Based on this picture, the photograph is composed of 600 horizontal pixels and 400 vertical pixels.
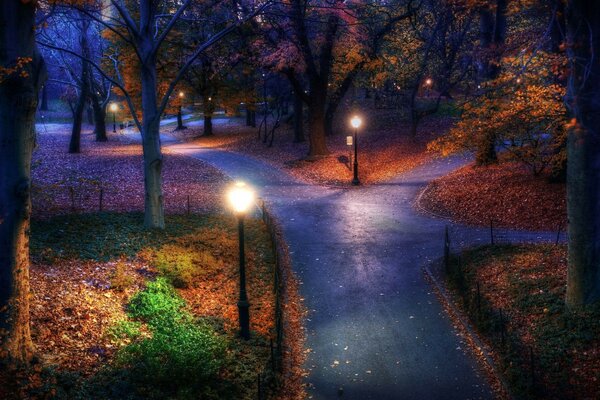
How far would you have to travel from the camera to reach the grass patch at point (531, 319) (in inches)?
305

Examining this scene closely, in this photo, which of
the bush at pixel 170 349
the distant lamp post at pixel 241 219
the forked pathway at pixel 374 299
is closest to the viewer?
the bush at pixel 170 349

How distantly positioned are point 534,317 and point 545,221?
7867 mm

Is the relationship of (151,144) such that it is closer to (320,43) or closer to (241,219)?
(241,219)

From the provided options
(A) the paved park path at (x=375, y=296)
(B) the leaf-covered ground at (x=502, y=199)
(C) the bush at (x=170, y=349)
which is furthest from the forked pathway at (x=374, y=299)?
(C) the bush at (x=170, y=349)

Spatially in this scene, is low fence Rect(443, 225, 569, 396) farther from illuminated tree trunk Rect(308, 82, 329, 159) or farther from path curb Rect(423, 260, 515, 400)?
illuminated tree trunk Rect(308, 82, 329, 159)

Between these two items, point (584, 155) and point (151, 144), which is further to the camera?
point (151, 144)

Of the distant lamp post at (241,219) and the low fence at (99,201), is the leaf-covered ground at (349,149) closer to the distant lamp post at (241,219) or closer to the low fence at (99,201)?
the low fence at (99,201)

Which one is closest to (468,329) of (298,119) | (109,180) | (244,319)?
(244,319)

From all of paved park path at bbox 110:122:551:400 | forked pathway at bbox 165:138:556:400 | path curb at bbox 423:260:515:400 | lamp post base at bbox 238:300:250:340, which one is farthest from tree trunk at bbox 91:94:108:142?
lamp post base at bbox 238:300:250:340

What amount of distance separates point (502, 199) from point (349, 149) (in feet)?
53.7

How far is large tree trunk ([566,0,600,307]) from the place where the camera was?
27.1ft

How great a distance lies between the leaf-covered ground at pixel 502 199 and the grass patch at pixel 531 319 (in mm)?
3890

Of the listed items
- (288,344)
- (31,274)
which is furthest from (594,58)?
(31,274)

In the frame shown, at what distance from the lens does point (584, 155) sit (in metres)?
8.71
